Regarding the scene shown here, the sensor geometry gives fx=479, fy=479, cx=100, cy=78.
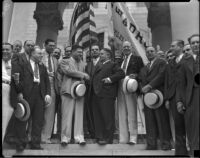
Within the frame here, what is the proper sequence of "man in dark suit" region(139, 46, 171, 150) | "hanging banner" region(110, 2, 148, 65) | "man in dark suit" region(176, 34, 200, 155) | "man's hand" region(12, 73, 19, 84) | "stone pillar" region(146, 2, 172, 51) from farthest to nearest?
"stone pillar" region(146, 2, 172, 51)
"hanging banner" region(110, 2, 148, 65)
"man in dark suit" region(139, 46, 171, 150)
"man's hand" region(12, 73, 19, 84)
"man in dark suit" region(176, 34, 200, 155)

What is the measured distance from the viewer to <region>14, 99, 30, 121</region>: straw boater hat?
28.1ft

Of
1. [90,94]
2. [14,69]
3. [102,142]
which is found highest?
[14,69]

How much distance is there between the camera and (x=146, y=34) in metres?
14.9

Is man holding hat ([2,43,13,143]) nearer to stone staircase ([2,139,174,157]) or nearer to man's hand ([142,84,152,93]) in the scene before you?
stone staircase ([2,139,174,157])

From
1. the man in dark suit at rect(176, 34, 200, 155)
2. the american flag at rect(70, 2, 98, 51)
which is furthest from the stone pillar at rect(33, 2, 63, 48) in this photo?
the man in dark suit at rect(176, 34, 200, 155)

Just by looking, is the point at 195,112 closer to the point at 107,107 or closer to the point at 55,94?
the point at 107,107

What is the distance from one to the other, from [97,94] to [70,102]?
0.56 meters

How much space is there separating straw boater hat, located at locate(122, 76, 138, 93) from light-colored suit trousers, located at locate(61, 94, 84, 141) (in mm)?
879

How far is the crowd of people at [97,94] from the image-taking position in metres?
8.38

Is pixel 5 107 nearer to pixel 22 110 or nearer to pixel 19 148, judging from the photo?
pixel 22 110

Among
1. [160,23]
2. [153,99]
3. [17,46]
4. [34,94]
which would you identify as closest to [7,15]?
[17,46]

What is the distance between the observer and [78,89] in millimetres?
8977

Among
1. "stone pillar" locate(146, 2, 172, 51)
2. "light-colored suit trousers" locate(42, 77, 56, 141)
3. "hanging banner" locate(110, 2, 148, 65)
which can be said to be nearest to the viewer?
"light-colored suit trousers" locate(42, 77, 56, 141)

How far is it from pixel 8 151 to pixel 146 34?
756 centimetres
